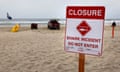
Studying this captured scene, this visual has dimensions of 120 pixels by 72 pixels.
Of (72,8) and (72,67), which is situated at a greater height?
(72,8)

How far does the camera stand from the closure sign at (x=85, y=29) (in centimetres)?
229

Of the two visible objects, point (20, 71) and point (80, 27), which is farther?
point (20, 71)

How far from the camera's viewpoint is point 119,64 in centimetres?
698

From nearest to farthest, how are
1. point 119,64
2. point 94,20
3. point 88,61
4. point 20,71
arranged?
point 94,20 < point 20,71 < point 119,64 < point 88,61

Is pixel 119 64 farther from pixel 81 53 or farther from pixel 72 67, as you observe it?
pixel 81 53

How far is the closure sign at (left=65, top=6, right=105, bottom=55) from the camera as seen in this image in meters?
2.29

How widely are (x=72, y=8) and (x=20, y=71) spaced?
4.34 m

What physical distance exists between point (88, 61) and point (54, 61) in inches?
40.0

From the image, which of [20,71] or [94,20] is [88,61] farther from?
[94,20]

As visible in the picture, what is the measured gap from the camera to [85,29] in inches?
92.4

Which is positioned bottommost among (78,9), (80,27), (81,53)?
(81,53)

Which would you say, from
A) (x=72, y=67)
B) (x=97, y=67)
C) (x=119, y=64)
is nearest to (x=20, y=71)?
(x=72, y=67)

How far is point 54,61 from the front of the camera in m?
7.60

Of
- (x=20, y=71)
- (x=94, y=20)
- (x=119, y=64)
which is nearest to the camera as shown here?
(x=94, y=20)
